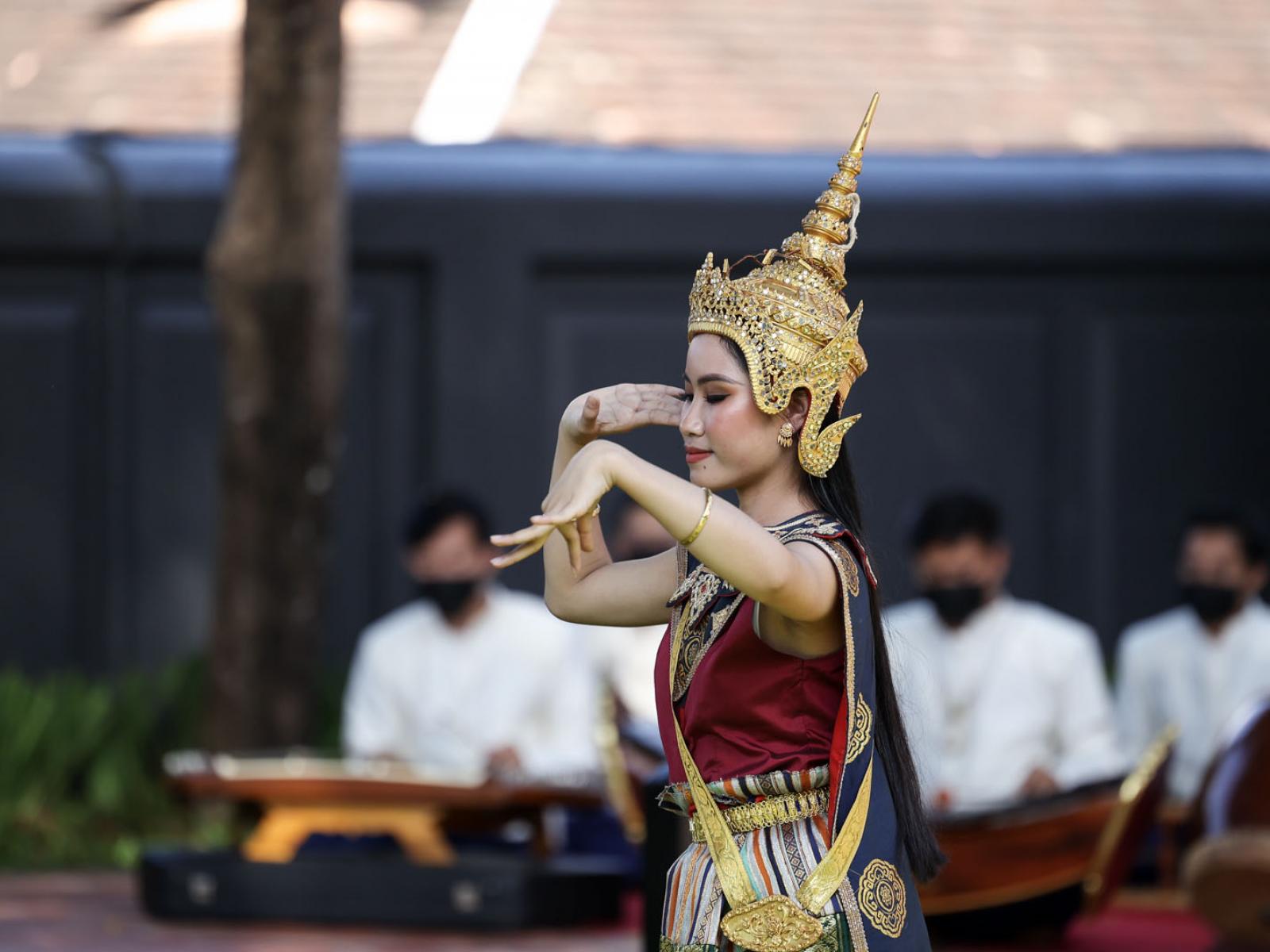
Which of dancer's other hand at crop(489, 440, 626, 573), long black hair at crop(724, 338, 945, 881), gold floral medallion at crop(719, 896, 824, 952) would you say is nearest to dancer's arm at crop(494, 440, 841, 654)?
dancer's other hand at crop(489, 440, 626, 573)

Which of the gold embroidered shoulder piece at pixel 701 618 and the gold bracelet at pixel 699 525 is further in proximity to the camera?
the gold embroidered shoulder piece at pixel 701 618

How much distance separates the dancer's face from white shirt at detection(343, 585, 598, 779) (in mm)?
4343

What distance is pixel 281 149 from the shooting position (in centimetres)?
713

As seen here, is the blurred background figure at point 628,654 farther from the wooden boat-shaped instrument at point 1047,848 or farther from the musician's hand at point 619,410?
the musician's hand at point 619,410

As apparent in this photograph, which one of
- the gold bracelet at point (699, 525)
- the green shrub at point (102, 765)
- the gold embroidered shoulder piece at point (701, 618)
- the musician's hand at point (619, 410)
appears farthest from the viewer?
the green shrub at point (102, 765)

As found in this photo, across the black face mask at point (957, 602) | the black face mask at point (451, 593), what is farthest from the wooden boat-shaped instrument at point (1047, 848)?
the black face mask at point (451, 593)

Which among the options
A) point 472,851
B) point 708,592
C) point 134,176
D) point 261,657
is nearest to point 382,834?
point 472,851

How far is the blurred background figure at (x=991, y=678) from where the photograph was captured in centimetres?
664

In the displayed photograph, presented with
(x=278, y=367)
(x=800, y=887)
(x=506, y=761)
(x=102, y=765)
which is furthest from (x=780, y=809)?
(x=102, y=765)

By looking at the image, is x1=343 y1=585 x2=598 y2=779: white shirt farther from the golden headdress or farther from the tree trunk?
the golden headdress

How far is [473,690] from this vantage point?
7008 mm

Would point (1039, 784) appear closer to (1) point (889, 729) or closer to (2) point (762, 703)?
(1) point (889, 729)

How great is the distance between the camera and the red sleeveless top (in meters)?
2.52

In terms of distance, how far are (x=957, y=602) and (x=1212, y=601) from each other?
3.48ft
